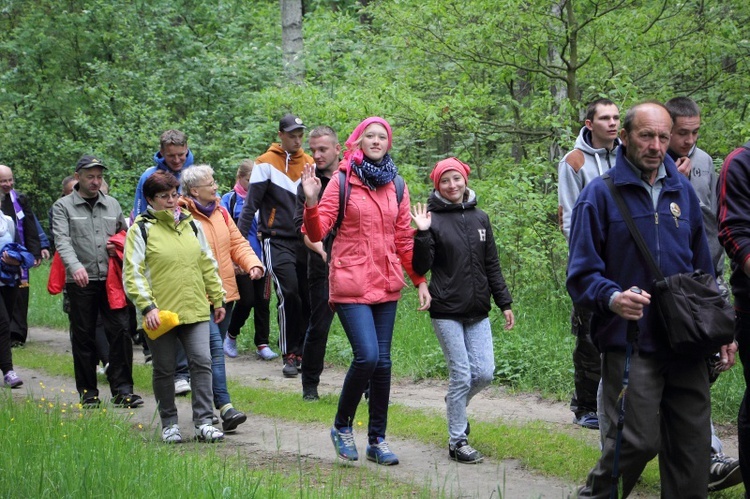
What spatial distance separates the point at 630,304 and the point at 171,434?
4.33m

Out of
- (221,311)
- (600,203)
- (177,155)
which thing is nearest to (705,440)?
(600,203)

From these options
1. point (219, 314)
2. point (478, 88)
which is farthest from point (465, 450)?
point (478, 88)

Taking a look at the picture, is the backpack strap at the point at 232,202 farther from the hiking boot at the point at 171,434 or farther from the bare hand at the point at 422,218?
the bare hand at the point at 422,218

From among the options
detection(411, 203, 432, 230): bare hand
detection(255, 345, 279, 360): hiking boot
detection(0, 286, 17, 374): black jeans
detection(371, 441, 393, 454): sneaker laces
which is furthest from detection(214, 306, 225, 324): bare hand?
detection(255, 345, 279, 360): hiking boot

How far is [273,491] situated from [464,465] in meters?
2.10

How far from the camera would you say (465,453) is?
22.6 ft

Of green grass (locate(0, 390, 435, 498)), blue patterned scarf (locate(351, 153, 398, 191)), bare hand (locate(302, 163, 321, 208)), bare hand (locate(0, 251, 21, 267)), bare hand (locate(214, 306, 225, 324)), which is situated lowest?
green grass (locate(0, 390, 435, 498))

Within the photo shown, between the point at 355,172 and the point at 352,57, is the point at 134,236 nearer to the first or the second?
the point at 355,172

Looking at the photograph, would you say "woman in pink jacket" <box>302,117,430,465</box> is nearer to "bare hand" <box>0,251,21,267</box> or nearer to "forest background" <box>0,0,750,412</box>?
"forest background" <box>0,0,750,412</box>

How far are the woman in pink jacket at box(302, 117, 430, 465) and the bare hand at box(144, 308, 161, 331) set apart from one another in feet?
5.00

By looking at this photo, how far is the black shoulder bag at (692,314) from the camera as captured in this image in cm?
478

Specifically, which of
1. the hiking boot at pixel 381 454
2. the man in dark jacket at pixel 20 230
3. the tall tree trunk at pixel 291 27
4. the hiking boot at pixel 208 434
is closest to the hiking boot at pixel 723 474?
the hiking boot at pixel 381 454

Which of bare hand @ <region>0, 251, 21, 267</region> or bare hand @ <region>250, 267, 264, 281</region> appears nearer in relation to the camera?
bare hand @ <region>250, 267, 264, 281</region>

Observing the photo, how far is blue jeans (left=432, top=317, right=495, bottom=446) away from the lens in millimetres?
6945
